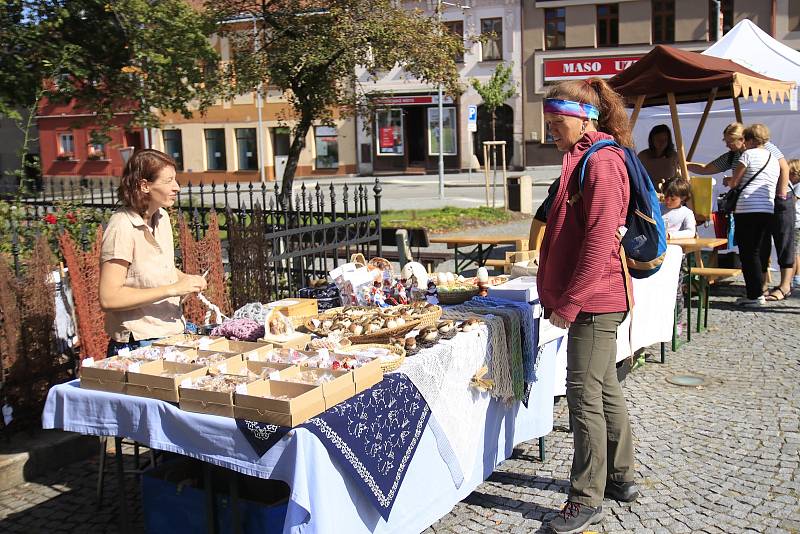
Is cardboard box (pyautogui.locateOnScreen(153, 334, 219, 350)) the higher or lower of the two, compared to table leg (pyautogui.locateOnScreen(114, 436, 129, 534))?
higher

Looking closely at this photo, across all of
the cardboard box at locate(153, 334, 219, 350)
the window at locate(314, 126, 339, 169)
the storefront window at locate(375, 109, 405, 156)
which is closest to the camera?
the cardboard box at locate(153, 334, 219, 350)

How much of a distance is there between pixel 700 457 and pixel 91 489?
3336 mm

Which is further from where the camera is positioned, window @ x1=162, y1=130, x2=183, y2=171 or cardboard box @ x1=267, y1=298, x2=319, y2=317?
window @ x1=162, y1=130, x2=183, y2=171

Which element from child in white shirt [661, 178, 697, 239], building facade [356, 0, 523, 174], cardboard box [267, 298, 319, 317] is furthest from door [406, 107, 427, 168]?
cardboard box [267, 298, 319, 317]

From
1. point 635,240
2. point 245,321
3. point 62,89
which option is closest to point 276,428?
point 245,321

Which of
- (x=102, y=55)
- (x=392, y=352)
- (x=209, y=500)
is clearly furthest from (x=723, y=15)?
(x=209, y=500)

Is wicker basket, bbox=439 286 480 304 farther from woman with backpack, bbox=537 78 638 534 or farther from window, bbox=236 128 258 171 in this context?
window, bbox=236 128 258 171

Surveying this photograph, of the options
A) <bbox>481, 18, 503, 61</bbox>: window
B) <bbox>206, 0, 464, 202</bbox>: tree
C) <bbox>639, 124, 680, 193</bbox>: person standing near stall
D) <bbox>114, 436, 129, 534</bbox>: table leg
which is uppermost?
<bbox>481, 18, 503, 61</bbox>: window

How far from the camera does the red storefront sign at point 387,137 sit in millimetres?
36031

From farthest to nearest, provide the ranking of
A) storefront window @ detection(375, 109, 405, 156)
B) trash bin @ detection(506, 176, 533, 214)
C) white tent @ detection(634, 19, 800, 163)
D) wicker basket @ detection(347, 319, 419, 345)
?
1. storefront window @ detection(375, 109, 405, 156)
2. trash bin @ detection(506, 176, 533, 214)
3. white tent @ detection(634, 19, 800, 163)
4. wicker basket @ detection(347, 319, 419, 345)

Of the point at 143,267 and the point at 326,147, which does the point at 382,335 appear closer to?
the point at 143,267

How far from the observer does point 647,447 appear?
4.55 m

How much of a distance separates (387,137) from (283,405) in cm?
3408

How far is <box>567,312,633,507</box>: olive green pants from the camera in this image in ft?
10.9
